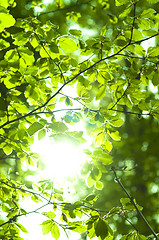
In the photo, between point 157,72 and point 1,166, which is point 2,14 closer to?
point 157,72

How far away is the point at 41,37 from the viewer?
1.38 meters

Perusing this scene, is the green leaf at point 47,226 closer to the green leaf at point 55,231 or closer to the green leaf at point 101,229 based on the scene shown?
the green leaf at point 55,231

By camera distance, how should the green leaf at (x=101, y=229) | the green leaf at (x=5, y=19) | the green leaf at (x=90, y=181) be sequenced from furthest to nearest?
the green leaf at (x=90, y=181)
the green leaf at (x=101, y=229)
the green leaf at (x=5, y=19)

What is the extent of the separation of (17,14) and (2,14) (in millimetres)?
5004

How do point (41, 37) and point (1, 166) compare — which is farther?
point (1, 166)

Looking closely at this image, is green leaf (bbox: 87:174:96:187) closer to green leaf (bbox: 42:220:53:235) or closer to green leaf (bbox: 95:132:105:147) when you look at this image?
green leaf (bbox: 95:132:105:147)

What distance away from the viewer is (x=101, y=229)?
1241 mm

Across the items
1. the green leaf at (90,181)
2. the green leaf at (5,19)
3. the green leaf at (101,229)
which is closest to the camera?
the green leaf at (5,19)

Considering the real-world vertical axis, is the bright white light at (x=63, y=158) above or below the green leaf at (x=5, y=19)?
below

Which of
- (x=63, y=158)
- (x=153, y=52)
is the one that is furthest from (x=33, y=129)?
(x=153, y=52)

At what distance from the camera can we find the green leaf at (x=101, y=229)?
121 cm

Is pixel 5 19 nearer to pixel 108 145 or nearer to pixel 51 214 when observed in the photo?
pixel 108 145

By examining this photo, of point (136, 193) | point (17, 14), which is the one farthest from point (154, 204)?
point (17, 14)

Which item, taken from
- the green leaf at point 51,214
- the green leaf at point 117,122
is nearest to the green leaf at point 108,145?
the green leaf at point 117,122
